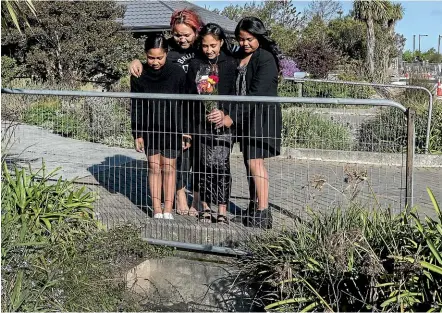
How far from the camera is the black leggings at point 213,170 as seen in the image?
18.9 ft

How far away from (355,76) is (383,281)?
63.6 ft

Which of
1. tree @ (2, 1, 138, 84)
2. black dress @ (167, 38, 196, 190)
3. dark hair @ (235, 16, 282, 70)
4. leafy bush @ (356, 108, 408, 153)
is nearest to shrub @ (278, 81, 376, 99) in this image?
leafy bush @ (356, 108, 408, 153)

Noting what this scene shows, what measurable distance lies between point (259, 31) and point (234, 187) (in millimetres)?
2417

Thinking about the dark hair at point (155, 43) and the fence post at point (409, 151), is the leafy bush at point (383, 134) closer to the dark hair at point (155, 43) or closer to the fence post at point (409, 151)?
the fence post at point (409, 151)

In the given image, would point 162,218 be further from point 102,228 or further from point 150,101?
point 150,101

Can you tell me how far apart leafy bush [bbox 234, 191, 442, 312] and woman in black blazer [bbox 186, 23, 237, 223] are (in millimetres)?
1137

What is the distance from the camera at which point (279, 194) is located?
21.8 ft

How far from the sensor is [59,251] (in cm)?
503

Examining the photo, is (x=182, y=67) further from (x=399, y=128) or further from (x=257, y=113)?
(x=399, y=128)

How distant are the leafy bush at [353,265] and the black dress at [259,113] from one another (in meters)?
0.98

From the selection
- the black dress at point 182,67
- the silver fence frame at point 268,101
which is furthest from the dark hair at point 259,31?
the silver fence frame at point 268,101

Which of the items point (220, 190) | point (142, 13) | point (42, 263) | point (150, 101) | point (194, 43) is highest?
point (142, 13)

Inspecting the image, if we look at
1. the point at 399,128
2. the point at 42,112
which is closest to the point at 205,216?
the point at 42,112

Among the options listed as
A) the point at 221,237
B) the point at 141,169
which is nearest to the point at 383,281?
the point at 221,237
